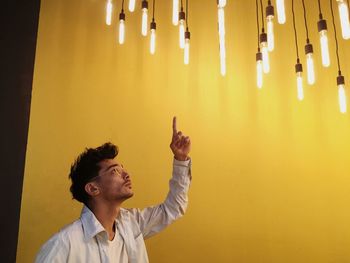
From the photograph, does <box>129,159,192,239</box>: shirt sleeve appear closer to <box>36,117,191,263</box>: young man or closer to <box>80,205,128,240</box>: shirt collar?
<box>36,117,191,263</box>: young man

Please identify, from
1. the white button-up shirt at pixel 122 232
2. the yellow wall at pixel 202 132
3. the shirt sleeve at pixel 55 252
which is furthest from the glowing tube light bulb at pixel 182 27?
the shirt sleeve at pixel 55 252

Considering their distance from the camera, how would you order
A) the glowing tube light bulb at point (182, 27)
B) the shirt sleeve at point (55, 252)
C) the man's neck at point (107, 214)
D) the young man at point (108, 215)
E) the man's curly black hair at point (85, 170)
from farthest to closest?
the glowing tube light bulb at point (182, 27) < the man's curly black hair at point (85, 170) < the man's neck at point (107, 214) < the young man at point (108, 215) < the shirt sleeve at point (55, 252)

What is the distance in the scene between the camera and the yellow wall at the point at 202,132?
8.68 ft

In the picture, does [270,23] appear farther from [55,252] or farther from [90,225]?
[55,252]

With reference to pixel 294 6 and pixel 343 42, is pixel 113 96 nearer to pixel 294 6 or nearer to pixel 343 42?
pixel 294 6

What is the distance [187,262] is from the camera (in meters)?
2.73

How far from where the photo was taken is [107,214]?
79.4 inches

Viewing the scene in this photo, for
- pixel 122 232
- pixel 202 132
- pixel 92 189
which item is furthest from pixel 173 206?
pixel 202 132

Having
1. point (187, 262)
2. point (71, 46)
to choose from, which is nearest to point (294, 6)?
point (71, 46)

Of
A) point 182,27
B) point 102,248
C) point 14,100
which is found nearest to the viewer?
point 102,248

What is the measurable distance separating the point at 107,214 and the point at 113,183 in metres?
0.17

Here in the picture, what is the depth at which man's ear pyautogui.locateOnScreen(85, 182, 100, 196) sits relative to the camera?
2047 mm

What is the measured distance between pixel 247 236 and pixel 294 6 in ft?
7.27

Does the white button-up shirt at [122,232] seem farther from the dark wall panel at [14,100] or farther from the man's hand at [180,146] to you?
the dark wall panel at [14,100]
